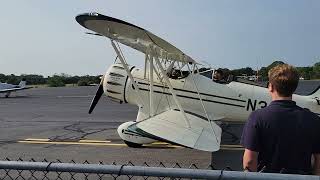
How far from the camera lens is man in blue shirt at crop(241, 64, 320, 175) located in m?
2.90

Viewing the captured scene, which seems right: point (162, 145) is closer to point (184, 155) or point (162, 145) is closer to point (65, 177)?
point (184, 155)

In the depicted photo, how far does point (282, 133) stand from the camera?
291 cm

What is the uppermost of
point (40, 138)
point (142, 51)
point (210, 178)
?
point (142, 51)

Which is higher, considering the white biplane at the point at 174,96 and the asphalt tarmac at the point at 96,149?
the white biplane at the point at 174,96

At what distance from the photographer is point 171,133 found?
791 centimetres

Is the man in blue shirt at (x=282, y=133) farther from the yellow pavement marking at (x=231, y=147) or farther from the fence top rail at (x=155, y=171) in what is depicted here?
the yellow pavement marking at (x=231, y=147)

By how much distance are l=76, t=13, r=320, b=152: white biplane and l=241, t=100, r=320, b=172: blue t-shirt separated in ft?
15.3

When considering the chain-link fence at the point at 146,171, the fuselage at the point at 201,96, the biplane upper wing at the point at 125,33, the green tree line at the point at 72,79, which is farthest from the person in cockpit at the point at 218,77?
the green tree line at the point at 72,79

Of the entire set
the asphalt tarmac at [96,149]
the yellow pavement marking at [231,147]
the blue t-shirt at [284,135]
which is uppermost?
the blue t-shirt at [284,135]

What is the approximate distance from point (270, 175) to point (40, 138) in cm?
930

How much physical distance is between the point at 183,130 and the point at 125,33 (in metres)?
2.10

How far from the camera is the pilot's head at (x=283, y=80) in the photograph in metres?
2.85

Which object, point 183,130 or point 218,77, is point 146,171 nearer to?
point 183,130

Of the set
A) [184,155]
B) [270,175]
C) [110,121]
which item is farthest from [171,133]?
[110,121]
